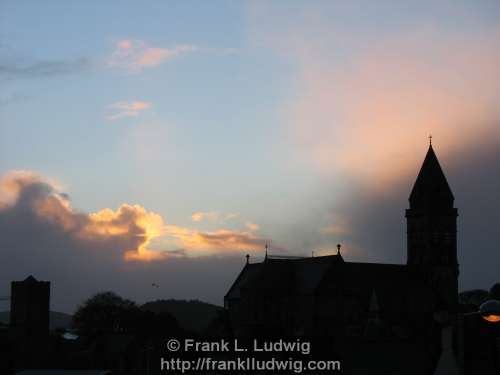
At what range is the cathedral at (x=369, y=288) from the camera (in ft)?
376

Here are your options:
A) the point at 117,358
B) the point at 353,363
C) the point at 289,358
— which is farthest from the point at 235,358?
the point at 117,358

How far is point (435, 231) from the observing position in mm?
125375

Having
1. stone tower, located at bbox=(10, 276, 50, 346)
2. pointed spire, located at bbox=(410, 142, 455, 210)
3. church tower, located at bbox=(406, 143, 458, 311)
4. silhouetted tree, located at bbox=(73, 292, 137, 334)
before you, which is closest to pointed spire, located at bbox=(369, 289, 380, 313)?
church tower, located at bbox=(406, 143, 458, 311)

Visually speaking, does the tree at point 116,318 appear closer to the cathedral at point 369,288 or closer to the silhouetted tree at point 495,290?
the cathedral at point 369,288

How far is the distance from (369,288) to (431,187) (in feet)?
55.4

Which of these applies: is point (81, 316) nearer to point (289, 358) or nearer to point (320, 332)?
point (320, 332)

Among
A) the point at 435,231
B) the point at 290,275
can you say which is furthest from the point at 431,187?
the point at 290,275

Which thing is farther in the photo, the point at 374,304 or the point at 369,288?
the point at 369,288

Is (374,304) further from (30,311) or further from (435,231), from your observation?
(30,311)

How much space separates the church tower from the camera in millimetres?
124500

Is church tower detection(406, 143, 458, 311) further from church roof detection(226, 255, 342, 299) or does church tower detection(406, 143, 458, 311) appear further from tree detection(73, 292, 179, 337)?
tree detection(73, 292, 179, 337)

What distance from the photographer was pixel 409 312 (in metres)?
122

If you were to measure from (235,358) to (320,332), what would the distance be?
116 feet

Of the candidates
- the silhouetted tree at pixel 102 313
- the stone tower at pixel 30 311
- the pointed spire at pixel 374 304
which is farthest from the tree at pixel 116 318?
the pointed spire at pixel 374 304
